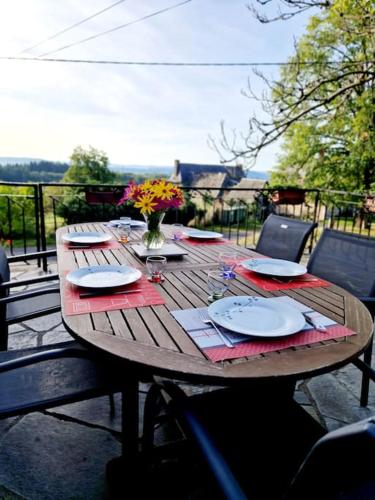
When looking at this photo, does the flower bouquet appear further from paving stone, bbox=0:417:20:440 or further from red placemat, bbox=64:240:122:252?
paving stone, bbox=0:417:20:440

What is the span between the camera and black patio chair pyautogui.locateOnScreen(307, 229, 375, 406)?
5.62 ft

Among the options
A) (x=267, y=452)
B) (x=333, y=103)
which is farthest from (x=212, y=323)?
(x=333, y=103)

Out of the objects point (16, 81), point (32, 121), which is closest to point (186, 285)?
point (16, 81)

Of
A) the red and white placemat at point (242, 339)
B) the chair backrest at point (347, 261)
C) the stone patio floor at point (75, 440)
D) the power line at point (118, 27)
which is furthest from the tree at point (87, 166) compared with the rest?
the red and white placemat at point (242, 339)

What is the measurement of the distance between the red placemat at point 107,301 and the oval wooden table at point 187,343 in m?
0.03

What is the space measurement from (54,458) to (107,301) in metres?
0.79

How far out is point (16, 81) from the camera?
12.1 meters

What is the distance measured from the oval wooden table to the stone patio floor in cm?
32

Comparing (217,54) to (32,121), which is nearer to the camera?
(217,54)

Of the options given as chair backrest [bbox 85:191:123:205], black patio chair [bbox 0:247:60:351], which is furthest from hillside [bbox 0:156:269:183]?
black patio chair [bbox 0:247:60:351]

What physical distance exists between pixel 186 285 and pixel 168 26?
9103mm

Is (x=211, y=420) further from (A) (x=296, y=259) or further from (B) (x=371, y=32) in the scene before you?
(B) (x=371, y=32)

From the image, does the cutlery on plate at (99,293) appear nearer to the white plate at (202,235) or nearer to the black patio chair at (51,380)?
the black patio chair at (51,380)

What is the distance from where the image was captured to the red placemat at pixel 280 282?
1.49 m
